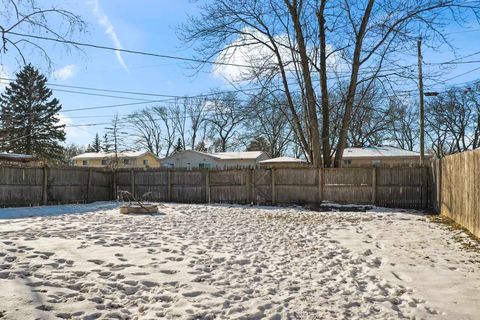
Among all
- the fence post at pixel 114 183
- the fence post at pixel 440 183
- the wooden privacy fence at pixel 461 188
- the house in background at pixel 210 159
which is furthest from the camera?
the house in background at pixel 210 159

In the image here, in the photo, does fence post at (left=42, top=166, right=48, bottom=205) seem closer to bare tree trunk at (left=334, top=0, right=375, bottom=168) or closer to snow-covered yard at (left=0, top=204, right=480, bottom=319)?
snow-covered yard at (left=0, top=204, right=480, bottom=319)

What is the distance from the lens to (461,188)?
8828 millimetres

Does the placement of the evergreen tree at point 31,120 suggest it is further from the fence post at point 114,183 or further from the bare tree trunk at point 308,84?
the bare tree trunk at point 308,84

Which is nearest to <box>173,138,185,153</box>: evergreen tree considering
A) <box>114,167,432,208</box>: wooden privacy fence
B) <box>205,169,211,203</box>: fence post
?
<box>114,167,432,208</box>: wooden privacy fence

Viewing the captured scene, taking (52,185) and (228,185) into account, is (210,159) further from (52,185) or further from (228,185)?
(52,185)

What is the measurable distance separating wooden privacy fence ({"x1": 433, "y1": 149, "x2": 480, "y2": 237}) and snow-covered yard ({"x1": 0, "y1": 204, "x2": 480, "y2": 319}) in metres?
0.53

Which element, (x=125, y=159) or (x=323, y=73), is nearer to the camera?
(x=323, y=73)

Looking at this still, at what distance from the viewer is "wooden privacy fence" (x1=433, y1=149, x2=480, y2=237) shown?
7539 millimetres

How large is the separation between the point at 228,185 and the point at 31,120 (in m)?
27.9

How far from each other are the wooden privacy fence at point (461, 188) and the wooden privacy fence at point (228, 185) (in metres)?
2.12

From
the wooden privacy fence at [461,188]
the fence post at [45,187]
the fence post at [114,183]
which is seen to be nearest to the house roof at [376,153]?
the fence post at [114,183]

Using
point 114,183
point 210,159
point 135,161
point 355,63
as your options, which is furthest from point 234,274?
point 135,161

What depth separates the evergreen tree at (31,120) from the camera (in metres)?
35.6

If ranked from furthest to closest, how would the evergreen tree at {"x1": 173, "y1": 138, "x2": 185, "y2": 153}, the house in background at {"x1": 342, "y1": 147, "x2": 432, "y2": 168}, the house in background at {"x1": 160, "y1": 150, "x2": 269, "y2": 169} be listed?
1. the evergreen tree at {"x1": 173, "y1": 138, "x2": 185, "y2": 153}
2. the house in background at {"x1": 160, "y1": 150, "x2": 269, "y2": 169}
3. the house in background at {"x1": 342, "y1": 147, "x2": 432, "y2": 168}
